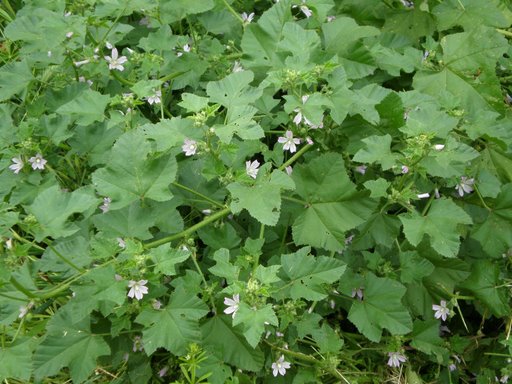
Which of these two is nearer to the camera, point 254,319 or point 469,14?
point 254,319

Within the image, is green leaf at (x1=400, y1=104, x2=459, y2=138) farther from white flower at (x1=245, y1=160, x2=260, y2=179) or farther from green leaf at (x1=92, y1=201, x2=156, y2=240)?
green leaf at (x1=92, y1=201, x2=156, y2=240)

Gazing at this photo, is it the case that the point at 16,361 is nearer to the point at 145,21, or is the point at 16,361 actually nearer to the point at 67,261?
the point at 67,261

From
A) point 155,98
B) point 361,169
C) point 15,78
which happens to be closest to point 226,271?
point 361,169

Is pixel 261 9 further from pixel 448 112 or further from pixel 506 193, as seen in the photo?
pixel 506 193

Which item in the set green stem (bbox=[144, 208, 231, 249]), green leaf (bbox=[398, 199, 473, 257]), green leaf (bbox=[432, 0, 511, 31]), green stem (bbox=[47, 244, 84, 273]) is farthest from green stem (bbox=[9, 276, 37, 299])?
green leaf (bbox=[432, 0, 511, 31])

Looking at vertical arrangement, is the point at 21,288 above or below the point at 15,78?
below
